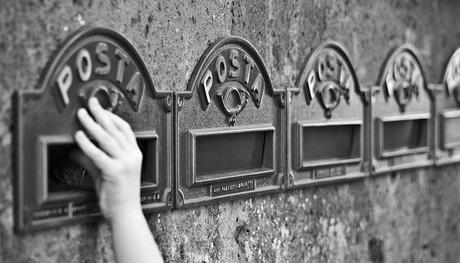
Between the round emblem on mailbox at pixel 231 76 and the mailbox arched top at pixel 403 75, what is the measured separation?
85cm

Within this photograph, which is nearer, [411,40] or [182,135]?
[182,135]

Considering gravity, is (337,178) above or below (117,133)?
below

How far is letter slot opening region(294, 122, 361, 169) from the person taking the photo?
277cm

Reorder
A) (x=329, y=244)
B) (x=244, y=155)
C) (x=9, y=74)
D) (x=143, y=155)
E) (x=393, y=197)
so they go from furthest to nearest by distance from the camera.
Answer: (x=393, y=197) → (x=329, y=244) → (x=244, y=155) → (x=143, y=155) → (x=9, y=74)

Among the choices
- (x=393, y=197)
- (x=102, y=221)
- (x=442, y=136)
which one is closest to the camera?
(x=102, y=221)

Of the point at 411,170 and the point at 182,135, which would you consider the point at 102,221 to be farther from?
the point at 411,170

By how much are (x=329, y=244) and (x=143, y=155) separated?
1.07 m

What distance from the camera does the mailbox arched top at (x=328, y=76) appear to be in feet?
9.08

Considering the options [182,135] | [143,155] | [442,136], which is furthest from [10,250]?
[442,136]

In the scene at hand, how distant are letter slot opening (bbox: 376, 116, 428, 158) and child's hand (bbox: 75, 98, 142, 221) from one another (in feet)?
5.03

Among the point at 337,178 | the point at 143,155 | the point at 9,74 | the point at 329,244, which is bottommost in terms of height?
the point at 329,244

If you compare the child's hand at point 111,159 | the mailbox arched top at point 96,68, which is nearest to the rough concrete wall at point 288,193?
the mailbox arched top at point 96,68

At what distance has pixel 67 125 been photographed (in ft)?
6.11

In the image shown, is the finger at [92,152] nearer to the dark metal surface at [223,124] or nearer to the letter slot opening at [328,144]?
the dark metal surface at [223,124]
